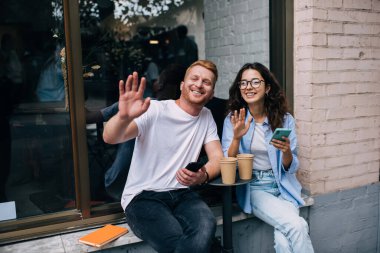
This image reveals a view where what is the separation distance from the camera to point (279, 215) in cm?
253

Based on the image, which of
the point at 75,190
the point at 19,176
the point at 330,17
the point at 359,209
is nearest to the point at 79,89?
the point at 75,190

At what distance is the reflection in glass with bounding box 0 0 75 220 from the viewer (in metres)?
2.76

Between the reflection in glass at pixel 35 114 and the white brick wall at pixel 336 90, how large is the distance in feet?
5.88

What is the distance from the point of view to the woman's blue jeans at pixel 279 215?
2441mm

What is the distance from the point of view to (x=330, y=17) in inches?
117

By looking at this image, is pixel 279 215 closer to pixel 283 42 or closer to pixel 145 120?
pixel 145 120

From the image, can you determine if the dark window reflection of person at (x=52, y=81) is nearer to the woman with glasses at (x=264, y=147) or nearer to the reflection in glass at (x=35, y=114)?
the reflection in glass at (x=35, y=114)

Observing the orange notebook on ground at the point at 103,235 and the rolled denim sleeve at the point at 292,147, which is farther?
the rolled denim sleeve at the point at 292,147

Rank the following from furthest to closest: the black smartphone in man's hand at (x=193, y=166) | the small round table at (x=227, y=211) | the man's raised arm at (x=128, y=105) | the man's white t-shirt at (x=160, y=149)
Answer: the man's white t-shirt at (x=160, y=149)
the small round table at (x=227, y=211)
the black smartphone in man's hand at (x=193, y=166)
the man's raised arm at (x=128, y=105)

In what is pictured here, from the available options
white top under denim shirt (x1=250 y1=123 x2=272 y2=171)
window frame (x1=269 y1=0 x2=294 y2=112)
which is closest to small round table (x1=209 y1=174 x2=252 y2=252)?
white top under denim shirt (x1=250 y1=123 x2=272 y2=171)

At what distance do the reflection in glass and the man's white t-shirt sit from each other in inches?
22.5

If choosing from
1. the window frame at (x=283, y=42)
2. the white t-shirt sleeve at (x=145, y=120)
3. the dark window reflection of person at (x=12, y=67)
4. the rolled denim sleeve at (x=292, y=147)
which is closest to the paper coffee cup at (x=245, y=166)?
the rolled denim sleeve at (x=292, y=147)

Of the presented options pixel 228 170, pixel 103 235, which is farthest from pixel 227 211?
pixel 103 235

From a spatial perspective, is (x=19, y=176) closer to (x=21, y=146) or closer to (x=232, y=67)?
(x=21, y=146)
